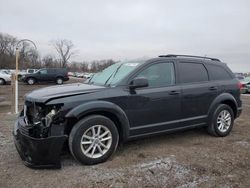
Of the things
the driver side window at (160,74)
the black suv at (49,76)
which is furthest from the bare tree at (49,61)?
the driver side window at (160,74)

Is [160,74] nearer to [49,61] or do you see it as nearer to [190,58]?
[190,58]

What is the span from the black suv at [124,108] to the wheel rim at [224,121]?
0.02 m

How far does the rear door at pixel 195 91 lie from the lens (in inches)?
221

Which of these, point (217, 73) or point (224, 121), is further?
point (217, 73)

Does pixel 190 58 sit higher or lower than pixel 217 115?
higher

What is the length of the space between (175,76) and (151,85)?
64cm

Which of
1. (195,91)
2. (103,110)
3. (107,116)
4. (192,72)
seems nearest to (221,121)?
(195,91)

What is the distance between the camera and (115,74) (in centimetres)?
542

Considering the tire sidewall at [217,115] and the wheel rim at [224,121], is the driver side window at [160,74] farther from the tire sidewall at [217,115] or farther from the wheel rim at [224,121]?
the wheel rim at [224,121]

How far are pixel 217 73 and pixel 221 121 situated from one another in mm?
1033

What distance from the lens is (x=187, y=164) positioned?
448 centimetres

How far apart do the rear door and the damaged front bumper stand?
8.14 feet

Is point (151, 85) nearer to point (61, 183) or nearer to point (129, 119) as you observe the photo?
point (129, 119)

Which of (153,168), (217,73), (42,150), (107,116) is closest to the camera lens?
(42,150)
